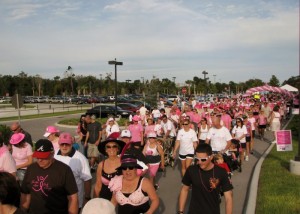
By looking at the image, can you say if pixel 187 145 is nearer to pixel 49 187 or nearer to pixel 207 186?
pixel 207 186

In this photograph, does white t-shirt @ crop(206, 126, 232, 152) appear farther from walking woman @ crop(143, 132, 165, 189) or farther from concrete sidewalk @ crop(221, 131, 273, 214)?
walking woman @ crop(143, 132, 165, 189)

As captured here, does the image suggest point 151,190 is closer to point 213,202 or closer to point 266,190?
point 213,202

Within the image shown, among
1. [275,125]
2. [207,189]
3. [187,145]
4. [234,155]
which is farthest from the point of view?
[275,125]

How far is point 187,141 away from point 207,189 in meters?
4.76

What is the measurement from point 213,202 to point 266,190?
14.1ft

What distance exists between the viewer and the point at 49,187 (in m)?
4.04

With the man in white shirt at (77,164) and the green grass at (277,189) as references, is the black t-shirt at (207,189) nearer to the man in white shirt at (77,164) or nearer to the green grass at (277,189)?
the man in white shirt at (77,164)

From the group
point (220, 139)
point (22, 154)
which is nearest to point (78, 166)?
point (22, 154)

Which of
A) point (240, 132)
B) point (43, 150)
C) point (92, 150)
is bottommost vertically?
point (92, 150)

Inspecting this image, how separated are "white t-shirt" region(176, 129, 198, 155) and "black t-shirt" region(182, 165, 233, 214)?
4.55 metres

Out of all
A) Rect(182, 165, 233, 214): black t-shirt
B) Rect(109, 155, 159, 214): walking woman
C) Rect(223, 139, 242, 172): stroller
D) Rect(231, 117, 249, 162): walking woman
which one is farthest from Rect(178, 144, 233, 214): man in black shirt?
Rect(231, 117, 249, 162): walking woman

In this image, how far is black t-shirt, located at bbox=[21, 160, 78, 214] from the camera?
4.05m

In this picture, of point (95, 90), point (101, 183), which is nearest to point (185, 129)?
point (101, 183)

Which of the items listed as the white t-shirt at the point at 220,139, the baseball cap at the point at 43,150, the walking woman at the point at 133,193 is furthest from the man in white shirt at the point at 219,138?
the baseball cap at the point at 43,150
